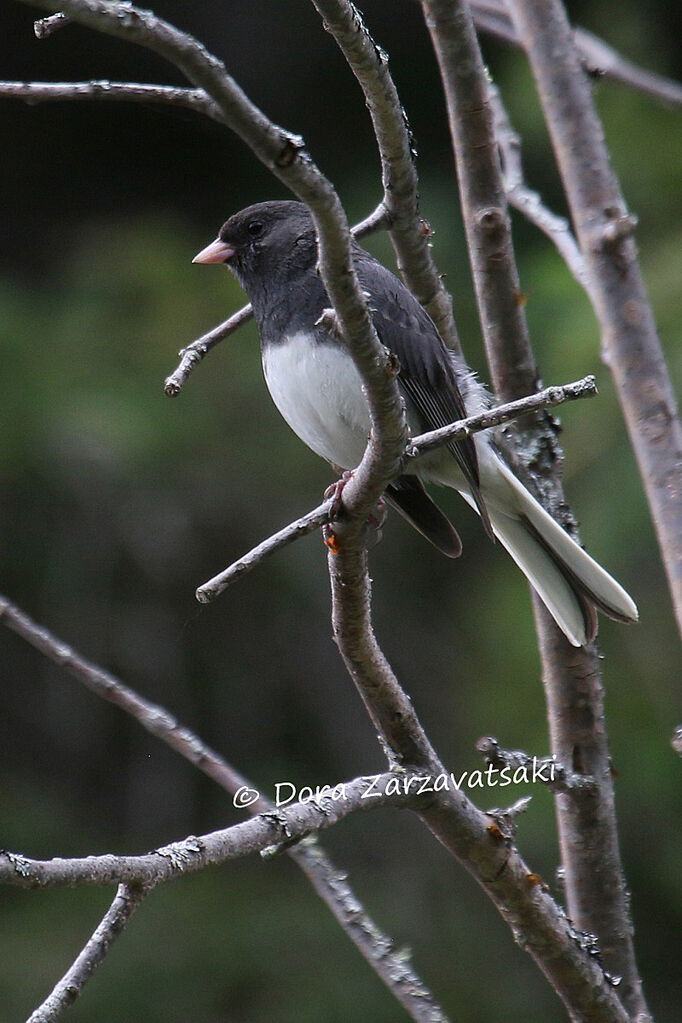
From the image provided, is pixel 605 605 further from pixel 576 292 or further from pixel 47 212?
pixel 47 212

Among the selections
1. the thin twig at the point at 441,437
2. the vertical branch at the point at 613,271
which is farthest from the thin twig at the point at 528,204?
the thin twig at the point at 441,437

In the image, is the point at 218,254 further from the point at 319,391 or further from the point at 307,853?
the point at 307,853

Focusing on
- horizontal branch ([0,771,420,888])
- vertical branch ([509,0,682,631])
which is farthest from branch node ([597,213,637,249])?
horizontal branch ([0,771,420,888])

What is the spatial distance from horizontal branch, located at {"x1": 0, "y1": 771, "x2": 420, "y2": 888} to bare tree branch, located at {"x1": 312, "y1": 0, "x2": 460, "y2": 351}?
69cm

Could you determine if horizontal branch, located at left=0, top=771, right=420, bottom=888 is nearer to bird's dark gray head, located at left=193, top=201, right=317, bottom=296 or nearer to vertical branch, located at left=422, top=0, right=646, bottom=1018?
vertical branch, located at left=422, top=0, right=646, bottom=1018

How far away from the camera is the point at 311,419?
218 cm

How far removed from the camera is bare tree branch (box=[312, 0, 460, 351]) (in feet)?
3.23

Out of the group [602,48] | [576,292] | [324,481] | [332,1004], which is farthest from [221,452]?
[602,48]

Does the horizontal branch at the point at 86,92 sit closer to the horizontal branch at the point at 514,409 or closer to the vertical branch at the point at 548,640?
the horizontal branch at the point at 514,409

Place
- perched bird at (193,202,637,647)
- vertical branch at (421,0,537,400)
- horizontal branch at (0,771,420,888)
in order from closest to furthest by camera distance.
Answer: horizontal branch at (0,771,420,888)
vertical branch at (421,0,537,400)
perched bird at (193,202,637,647)

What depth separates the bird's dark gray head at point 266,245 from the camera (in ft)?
7.46

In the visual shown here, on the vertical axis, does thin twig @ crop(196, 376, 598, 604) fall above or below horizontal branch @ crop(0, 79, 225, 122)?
below

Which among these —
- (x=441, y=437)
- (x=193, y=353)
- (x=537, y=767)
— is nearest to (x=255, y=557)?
(x=441, y=437)

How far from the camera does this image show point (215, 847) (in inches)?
43.7
